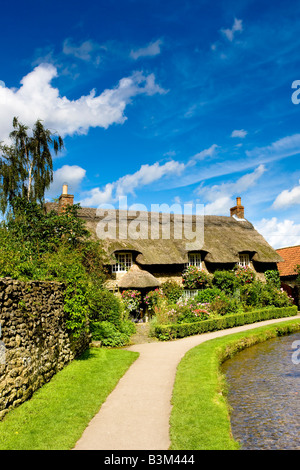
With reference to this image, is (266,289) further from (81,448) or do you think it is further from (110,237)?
(81,448)

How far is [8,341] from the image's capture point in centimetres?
692

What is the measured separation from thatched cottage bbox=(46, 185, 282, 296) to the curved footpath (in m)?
8.92

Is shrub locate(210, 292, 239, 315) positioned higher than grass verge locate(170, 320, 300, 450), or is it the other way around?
shrub locate(210, 292, 239, 315)

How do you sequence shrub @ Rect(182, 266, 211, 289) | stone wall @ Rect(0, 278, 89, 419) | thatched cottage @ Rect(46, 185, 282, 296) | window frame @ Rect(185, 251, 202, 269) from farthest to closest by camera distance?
window frame @ Rect(185, 251, 202, 269) < shrub @ Rect(182, 266, 211, 289) < thatched cottage @ Rect(46, 185, 282, 296) < stone wall @ Rect(0, 278, 89, 419)

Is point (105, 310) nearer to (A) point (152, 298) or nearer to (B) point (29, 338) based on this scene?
(A) point (152, 298)

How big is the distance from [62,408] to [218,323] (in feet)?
40.3

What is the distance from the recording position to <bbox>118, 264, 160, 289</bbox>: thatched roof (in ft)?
63.7

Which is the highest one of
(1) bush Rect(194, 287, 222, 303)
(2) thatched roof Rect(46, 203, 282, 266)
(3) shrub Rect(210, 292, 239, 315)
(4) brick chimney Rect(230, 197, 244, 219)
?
(4) brick chimney Rect(230, 197, 244, 219)

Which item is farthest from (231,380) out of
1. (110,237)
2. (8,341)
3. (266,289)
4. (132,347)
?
(266,289)

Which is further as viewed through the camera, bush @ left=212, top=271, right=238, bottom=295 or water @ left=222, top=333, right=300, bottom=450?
bush @ left=212, top=271, right=238, bottom=295

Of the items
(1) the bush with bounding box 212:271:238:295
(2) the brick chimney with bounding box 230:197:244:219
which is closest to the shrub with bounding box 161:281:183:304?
(1) the bush with bounding box 212:271:238:295

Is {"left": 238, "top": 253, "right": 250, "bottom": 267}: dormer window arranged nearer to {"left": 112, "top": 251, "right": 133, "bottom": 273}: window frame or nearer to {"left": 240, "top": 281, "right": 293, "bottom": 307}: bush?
{"left": 240, "top": 281, "right": 293, "bottom": 307}: bush
